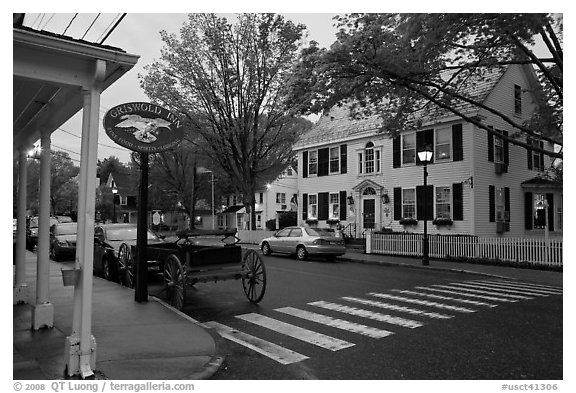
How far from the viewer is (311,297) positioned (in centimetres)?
980

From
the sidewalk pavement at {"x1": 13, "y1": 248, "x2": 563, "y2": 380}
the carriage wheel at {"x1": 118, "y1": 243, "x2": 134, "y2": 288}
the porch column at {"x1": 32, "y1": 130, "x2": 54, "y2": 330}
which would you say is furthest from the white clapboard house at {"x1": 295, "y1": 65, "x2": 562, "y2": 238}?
the porch column at {"x1": 32, "y1": 130, "x2": 54, "y2": 330}

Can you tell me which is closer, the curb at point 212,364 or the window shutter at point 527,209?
the curb at point 212,364

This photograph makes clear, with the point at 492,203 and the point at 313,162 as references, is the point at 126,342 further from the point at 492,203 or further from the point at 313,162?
the point at 313,162

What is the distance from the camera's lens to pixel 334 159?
2686 cm

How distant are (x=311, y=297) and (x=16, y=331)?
18.5 feet

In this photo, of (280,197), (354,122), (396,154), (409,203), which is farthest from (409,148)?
(280,197)

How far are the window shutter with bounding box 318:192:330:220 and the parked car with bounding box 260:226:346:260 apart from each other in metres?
7.12

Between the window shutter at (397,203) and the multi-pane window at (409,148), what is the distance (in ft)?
5.02

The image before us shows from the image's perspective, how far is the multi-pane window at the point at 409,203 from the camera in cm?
2265

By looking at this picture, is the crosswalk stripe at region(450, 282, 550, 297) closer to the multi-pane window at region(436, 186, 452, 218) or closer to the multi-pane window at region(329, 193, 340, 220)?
the multi-pane window at region(436, 186, 452, 218)

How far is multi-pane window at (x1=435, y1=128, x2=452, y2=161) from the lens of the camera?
21444 mm

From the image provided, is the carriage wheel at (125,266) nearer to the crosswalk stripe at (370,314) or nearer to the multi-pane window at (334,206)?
the crosswalk stripe at (370,314)

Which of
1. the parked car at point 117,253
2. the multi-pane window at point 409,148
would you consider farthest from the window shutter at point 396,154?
the parked car at point 117,253

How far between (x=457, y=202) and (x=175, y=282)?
16.0 m
